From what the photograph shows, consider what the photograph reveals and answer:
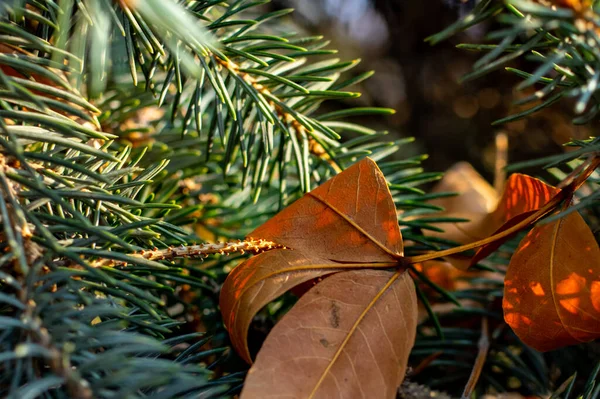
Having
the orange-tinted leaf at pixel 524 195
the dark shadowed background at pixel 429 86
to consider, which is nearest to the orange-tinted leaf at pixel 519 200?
the orange-tinted leaf at pixel 524 195

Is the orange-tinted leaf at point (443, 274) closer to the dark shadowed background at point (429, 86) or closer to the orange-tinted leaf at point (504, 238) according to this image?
the orange-tinted leaf at point (504, 238)

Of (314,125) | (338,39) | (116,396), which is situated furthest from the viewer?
(338,39)

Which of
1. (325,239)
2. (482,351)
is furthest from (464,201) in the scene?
(325,239)

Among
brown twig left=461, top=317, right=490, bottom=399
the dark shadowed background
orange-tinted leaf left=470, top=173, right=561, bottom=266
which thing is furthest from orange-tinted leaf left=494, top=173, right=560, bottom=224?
the dark shadowed background

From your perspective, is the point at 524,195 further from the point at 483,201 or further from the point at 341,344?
the point at 483,201

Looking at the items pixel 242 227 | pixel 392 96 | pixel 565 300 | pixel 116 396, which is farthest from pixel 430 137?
pixel 116 396

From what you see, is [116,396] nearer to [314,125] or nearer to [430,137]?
[314,125]
